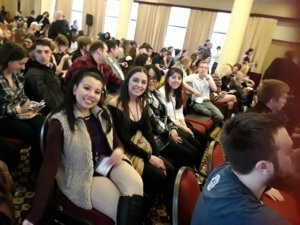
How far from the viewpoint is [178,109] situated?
9.37ft

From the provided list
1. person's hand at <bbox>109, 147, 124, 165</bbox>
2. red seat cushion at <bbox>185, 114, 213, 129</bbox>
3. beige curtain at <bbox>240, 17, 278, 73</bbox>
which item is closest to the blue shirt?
person's hand at <bbox>109, 147, 124, 165</bbox>

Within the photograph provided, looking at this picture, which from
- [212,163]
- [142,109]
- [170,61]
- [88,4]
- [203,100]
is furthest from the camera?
[88,4]

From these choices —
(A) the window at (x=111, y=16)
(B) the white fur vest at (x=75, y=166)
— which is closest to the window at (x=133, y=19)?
(A) the window at (x=111, y=16)

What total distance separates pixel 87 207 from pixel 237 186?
0.79 meters

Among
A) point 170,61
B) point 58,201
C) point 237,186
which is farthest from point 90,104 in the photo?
point 170,61

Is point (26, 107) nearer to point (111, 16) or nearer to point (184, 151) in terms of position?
point (184, 151)

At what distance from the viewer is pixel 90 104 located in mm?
1584

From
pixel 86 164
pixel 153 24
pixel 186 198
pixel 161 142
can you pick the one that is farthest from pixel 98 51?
pixel 153 24

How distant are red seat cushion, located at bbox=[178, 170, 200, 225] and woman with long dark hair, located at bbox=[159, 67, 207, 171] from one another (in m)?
1.29

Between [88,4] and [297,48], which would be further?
[88,4]

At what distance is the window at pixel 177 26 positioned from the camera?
9758 mm

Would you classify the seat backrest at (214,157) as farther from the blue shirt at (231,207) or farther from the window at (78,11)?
the window at (78,11)

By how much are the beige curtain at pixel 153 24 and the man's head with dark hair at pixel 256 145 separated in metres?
9.71

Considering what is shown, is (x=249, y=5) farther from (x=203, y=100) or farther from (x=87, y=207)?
(x=87, y=207)
